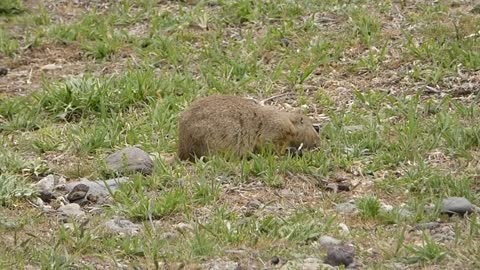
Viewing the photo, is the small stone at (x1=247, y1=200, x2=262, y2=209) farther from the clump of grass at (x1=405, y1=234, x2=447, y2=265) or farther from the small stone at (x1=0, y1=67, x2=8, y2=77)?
the small stone at (x1=0, y1=67, x2=8, y2=77)

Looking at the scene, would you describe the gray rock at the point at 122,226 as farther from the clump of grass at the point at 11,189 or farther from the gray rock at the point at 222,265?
the clump of grass at the point at 11,189

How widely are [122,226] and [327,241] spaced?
1.13m

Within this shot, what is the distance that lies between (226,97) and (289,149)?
1.71 feet

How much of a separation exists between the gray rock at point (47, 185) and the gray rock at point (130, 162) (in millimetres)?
328

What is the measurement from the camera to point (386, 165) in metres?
6.43

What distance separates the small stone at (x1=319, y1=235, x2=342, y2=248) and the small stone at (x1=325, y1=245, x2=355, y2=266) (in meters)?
0.09

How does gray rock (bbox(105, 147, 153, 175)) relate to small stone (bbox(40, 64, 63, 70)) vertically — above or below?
above

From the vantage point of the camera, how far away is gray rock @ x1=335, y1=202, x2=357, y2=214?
5.70 m

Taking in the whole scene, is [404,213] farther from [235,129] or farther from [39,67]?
[39,67]

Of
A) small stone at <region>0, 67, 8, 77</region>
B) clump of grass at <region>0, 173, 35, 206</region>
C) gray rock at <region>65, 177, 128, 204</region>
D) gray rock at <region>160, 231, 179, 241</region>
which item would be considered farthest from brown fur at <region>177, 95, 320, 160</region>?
small stone at <region>0, 67, 8, 77</region>

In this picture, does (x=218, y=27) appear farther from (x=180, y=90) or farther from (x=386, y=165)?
(x=386, y=165)

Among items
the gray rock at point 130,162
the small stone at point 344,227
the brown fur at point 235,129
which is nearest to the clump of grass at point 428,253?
the small stone at point 344,227

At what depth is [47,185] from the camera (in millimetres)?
6344

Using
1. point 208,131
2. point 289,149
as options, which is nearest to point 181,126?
point 208,131
